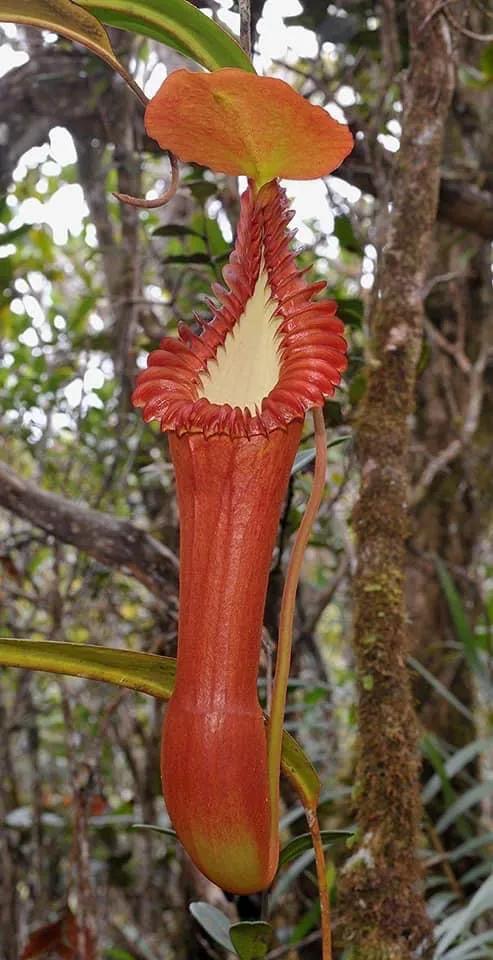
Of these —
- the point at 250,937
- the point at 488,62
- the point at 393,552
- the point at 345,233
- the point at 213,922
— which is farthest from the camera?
the point at 488,62

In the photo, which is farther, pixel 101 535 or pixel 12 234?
pixel 12 234

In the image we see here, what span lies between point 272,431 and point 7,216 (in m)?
1.46

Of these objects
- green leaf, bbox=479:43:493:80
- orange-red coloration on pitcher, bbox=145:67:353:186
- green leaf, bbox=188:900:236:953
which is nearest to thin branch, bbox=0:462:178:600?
green leaf, bbox=188:900:236:953

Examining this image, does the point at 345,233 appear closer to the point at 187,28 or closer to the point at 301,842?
the point at 187,28

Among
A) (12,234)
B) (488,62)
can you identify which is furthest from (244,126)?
(488,62)

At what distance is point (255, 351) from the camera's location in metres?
0.74

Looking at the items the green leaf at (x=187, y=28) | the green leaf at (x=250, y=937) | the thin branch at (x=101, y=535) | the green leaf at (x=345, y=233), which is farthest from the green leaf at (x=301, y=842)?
the green leaf at (x=345, y=233)

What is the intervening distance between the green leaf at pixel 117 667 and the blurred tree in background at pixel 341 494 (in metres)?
0.27

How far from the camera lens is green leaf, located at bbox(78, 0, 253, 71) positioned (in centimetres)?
61

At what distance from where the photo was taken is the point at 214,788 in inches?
22.4

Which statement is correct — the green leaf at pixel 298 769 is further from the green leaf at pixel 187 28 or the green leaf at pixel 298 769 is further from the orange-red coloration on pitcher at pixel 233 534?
the green leaf at pixel 187 28

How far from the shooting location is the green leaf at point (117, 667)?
0.62 m

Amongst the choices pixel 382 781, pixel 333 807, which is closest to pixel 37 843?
pixel 333 807

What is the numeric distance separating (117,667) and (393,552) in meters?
0.45
